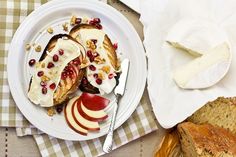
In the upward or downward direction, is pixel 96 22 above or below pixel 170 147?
above

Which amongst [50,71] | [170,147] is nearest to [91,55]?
[50,71]

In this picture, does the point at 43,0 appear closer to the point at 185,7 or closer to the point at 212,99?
the point at 185,7

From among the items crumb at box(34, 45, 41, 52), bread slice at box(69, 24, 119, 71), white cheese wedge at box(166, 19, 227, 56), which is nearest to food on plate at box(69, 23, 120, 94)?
bread slice at box(69, 24, 119, 71)

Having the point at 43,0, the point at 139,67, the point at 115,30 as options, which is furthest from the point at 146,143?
the point at 43,0

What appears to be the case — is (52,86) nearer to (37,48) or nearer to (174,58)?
(37,48)

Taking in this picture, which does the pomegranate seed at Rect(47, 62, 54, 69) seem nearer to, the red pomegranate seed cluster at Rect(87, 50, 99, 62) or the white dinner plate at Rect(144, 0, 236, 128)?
the red pomegranate seed cluster at Rect(87, 50, 99, 62)
